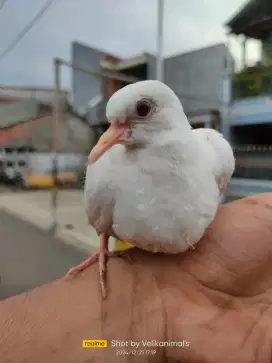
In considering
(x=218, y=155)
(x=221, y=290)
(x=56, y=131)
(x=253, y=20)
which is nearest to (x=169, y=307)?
(x=221, y=290)

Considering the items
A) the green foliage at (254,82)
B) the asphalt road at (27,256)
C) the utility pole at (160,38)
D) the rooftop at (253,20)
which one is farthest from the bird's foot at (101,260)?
the rooftop at (253,20)

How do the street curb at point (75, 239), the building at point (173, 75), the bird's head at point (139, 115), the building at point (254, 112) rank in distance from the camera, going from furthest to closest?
1. the building at point (254, 112)
2. the street curb at point (75, 239)
3. the building at point (173, 75)
4. the bird's head at point (139, 115)

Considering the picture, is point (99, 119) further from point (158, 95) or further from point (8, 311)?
point (8, 311)

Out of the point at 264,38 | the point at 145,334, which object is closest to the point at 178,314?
the point at 145,334

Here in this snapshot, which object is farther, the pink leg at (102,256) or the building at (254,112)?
the building at (254,112)

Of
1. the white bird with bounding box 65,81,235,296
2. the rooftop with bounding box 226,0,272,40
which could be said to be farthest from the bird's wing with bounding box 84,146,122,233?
the rooftop with bounding box 226,0,272,40

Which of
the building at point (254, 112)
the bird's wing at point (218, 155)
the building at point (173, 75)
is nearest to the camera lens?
the bird's wing at point (218, 155)

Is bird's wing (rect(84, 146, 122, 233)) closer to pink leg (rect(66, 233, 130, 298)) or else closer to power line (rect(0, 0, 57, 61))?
pink leg (rect(66, 233, 130, 298))

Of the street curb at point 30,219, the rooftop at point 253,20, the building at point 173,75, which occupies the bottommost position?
the street curb at point 30,219

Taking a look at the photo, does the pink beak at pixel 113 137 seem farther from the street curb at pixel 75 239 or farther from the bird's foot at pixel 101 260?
the street curb at pixel 75 239
